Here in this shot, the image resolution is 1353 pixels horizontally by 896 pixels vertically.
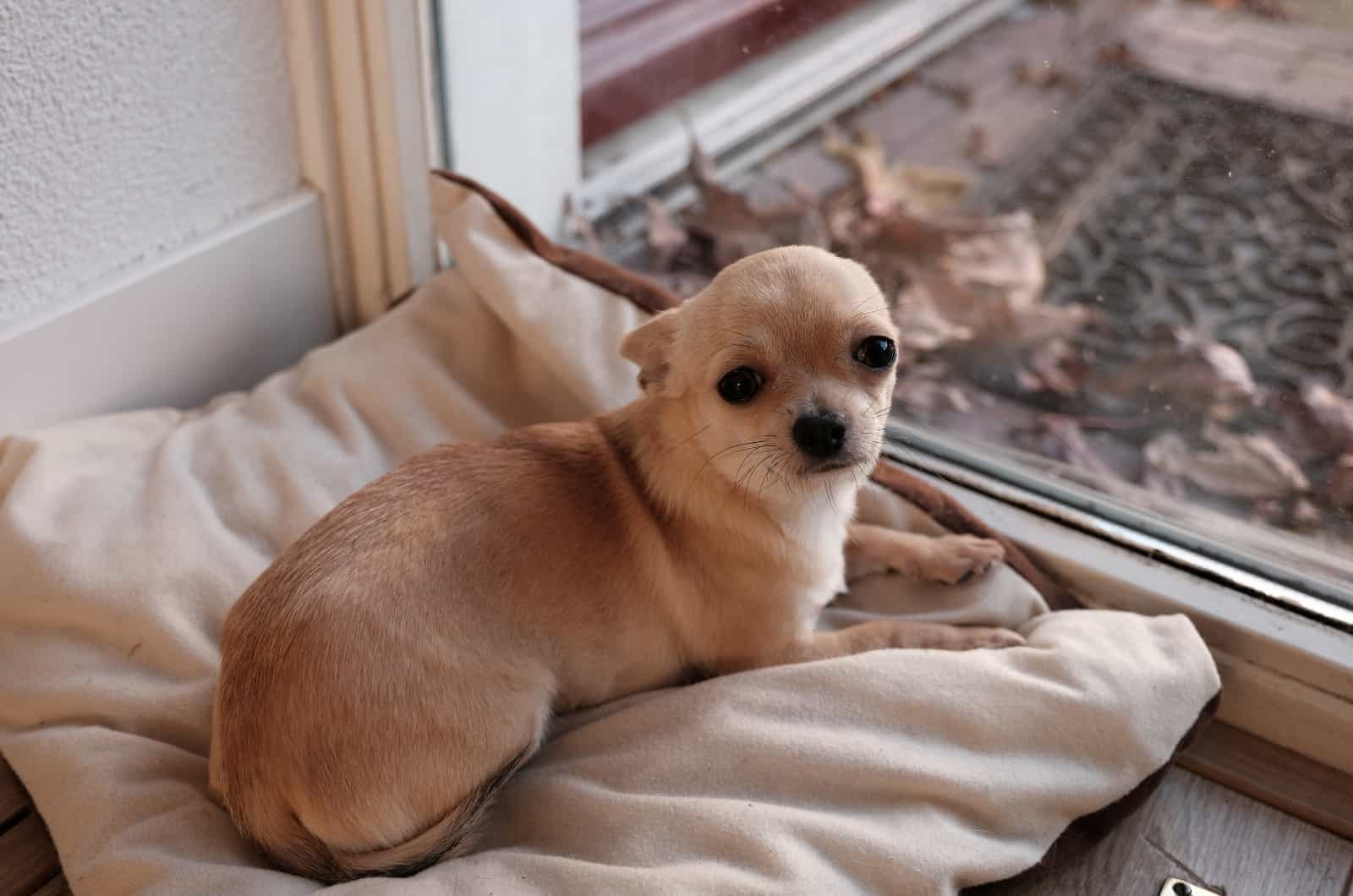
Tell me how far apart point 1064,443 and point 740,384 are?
84cm

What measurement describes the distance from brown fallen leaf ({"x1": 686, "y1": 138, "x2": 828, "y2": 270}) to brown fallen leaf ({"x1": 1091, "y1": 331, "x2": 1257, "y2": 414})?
61cm

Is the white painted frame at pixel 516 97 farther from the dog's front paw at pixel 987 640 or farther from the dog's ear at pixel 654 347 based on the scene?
the dog's front paw at pixel 987 640

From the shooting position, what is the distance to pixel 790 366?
3.91 feet

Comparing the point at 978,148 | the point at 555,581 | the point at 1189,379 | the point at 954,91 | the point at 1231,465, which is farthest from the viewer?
the point at 954,91

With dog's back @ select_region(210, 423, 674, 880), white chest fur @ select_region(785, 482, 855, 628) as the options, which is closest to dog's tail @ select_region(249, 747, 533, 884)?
dog's back @ select_region(210, 423, 674, 880)

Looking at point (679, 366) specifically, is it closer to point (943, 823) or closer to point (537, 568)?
point (537, 568)

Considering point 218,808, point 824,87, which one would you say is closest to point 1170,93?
point 824,87

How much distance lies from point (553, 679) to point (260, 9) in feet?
3.48

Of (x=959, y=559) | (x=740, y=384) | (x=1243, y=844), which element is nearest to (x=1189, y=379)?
(x=959, y=559)

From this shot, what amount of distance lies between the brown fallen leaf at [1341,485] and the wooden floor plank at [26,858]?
1698mm

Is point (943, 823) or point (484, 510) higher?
point (484, 510)

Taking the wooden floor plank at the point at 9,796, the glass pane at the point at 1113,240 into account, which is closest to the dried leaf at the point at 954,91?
the glass pane at the point at 1113,240

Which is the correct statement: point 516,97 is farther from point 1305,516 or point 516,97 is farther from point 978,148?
point 1305,516

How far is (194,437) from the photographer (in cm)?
159
